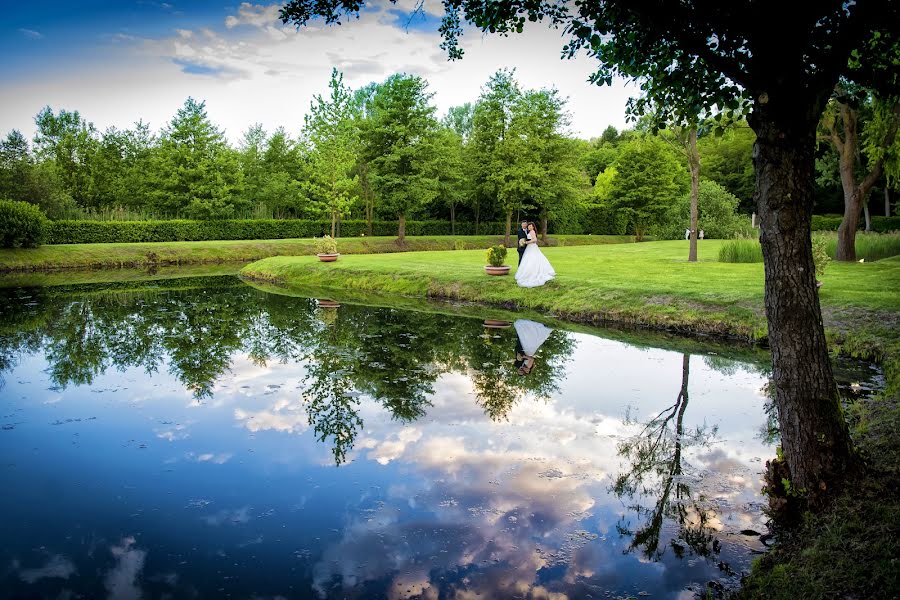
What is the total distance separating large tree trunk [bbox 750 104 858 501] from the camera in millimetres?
4520

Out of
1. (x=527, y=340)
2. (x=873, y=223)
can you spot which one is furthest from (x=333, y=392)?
(x=873, y=223)

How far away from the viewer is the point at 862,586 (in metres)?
3.42

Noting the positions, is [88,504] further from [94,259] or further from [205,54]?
Answer: [94,259]

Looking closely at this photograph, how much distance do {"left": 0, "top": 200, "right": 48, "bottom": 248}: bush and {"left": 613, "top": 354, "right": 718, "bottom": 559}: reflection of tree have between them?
29557 millimetres

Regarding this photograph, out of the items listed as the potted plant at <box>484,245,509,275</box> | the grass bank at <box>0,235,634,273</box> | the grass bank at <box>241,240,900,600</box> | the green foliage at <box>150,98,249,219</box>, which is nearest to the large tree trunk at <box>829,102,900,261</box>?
the grass bank at <box>241,240,900,600</box>

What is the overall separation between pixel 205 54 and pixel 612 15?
78.4 feet

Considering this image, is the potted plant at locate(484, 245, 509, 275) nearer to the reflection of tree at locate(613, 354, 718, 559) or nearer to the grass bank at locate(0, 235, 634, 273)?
the reflection of tree at locate(613, 354, 718, 559)

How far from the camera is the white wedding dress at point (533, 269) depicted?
17.9 metres

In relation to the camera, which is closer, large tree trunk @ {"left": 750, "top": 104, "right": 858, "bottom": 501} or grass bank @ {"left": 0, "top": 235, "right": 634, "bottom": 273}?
large tree trunk @ {"left": 750, "top": 104, "right": 858, "bottom": 501}

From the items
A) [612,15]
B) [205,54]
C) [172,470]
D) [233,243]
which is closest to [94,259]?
[233,243]

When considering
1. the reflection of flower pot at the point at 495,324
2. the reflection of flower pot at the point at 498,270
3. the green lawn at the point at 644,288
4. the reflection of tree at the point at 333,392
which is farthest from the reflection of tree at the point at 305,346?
the reflection of flower pot at the point at 498,270

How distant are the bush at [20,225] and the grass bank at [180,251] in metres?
0.38

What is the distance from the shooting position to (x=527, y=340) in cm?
1266

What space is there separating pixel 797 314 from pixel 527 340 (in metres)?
8.10
